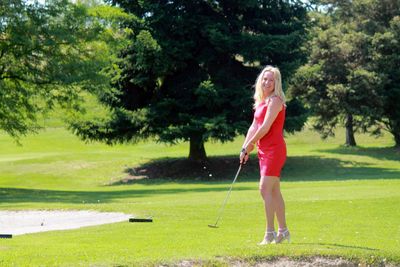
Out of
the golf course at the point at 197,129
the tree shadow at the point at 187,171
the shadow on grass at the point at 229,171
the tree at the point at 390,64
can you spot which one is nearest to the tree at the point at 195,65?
the golf course at the point at 197,129

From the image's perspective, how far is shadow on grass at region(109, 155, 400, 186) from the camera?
117 feet

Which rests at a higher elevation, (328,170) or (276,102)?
(276,102)

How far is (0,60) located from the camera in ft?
99.9

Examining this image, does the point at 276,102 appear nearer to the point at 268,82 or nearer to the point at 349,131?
the point at 268,82

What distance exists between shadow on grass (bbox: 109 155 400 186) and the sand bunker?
16.8 meters

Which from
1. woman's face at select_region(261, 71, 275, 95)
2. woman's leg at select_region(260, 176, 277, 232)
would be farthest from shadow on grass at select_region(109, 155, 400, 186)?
woman's face at select_region(261, 71, 275, 95)

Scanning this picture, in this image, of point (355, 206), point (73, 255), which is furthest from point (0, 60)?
point (73, 255)

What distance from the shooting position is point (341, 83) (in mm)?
47531

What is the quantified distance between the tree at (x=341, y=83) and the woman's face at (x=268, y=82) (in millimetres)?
35422

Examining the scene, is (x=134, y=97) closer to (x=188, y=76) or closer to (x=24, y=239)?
(x=188, y=76)

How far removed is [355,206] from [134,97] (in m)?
23.1

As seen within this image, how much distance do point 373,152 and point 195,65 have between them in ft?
48.5

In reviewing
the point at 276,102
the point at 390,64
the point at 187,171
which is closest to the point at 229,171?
the point at 187,171

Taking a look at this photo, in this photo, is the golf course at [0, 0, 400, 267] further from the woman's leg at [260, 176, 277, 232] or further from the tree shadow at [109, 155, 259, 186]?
the tree shadow at [109, 155, 259, 186]
